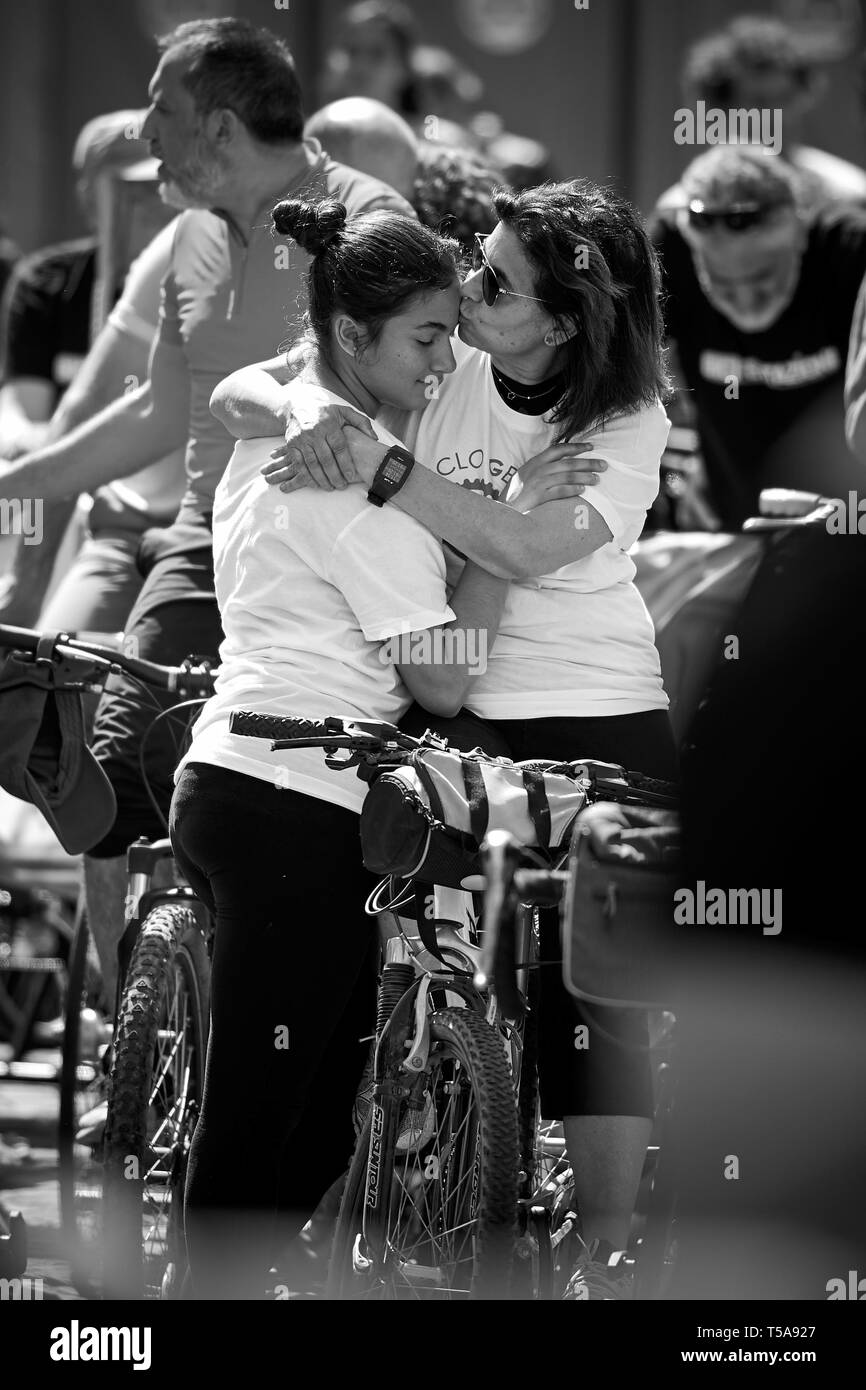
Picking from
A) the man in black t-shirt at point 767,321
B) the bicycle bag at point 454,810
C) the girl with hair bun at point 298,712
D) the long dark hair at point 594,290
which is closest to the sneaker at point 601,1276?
the girl with hair bun at point 298,712

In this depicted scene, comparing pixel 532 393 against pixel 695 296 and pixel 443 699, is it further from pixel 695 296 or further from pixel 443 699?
pixel 695 296

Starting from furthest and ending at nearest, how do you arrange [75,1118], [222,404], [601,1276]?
[75,1118] < [222,404] < [601,1276]

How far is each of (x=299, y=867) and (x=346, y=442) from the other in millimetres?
590

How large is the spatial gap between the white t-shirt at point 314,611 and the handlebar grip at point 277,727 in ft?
0.37

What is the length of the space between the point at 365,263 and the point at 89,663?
0.88m

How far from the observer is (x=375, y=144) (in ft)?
16.4

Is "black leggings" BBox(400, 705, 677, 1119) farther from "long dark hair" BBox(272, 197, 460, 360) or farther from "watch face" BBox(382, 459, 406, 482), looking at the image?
"long dark hair" BBox(272, 197, 460, 360)

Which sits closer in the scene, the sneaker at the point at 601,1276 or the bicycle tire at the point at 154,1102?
the sneaker at the point at 601,1276

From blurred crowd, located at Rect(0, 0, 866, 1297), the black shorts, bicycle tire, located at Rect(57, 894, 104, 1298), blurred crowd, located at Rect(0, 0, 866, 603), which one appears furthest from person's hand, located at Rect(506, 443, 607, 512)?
bicycle tire, located at Rect(57, 894, 104, 1298)

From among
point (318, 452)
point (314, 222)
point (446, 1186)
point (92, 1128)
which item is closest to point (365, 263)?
point (314, 222)

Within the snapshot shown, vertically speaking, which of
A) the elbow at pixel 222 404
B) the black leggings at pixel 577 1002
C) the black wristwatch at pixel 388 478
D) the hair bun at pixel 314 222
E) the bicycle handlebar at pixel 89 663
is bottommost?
the black leggings at pixel 577 1002

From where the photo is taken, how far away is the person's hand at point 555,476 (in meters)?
3.07

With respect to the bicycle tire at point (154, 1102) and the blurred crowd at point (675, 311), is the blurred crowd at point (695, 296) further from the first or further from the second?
the bicycle tire at point (154, 1102)
